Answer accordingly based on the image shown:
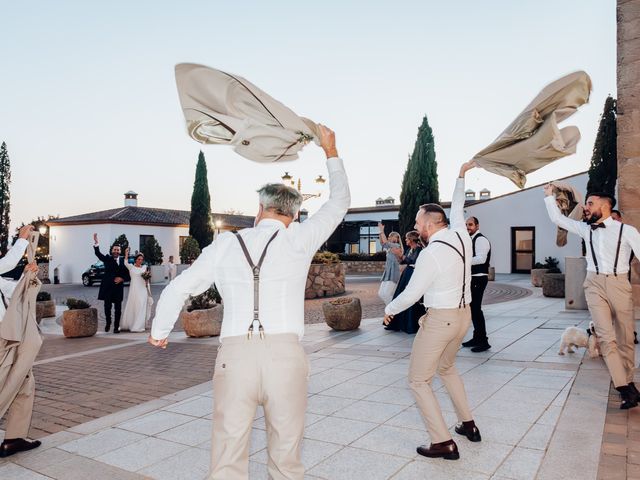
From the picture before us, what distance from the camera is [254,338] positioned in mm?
2096

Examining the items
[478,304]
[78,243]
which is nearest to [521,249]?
[478,304]

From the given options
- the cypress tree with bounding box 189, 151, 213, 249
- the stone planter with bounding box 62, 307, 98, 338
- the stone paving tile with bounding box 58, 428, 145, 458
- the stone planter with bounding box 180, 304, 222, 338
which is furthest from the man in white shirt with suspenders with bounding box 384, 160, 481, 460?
the cypress tree with bounding box 189, 151, 213, 249

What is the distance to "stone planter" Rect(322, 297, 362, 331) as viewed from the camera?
933cm

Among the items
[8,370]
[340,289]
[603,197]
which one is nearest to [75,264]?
[340,289]

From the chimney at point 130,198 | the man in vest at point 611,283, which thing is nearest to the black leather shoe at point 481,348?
the man in vest at point 611,283

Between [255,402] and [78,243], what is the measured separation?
114 ft

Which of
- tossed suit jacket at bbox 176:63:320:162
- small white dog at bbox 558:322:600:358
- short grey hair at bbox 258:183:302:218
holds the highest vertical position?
tossed suit jacket at bbox 176:63:320:162

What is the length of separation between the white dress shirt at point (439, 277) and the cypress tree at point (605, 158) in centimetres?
1819

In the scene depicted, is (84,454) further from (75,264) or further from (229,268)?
(75,264)

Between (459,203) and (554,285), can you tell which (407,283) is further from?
(554,285)

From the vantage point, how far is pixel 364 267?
31688 millimetres

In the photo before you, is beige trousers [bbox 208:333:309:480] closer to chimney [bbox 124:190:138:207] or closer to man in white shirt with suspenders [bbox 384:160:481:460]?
man in white shirt with suspenders [bbox 384:160:481:460]

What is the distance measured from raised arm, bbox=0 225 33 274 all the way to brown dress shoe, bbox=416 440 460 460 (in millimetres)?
3594

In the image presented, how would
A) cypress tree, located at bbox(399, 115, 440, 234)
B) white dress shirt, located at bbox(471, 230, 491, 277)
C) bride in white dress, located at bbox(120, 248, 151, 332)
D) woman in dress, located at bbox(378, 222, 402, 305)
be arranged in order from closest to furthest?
white dress shirt, located at bbox(471, 230, 491, 277) → woman in dress, located at bbox(378, 222, 402, 305) → bride in white dress, located at bbox(120, 248, 151, 332) → cypress tree, located at bbox(399, 115, 440, 234)
